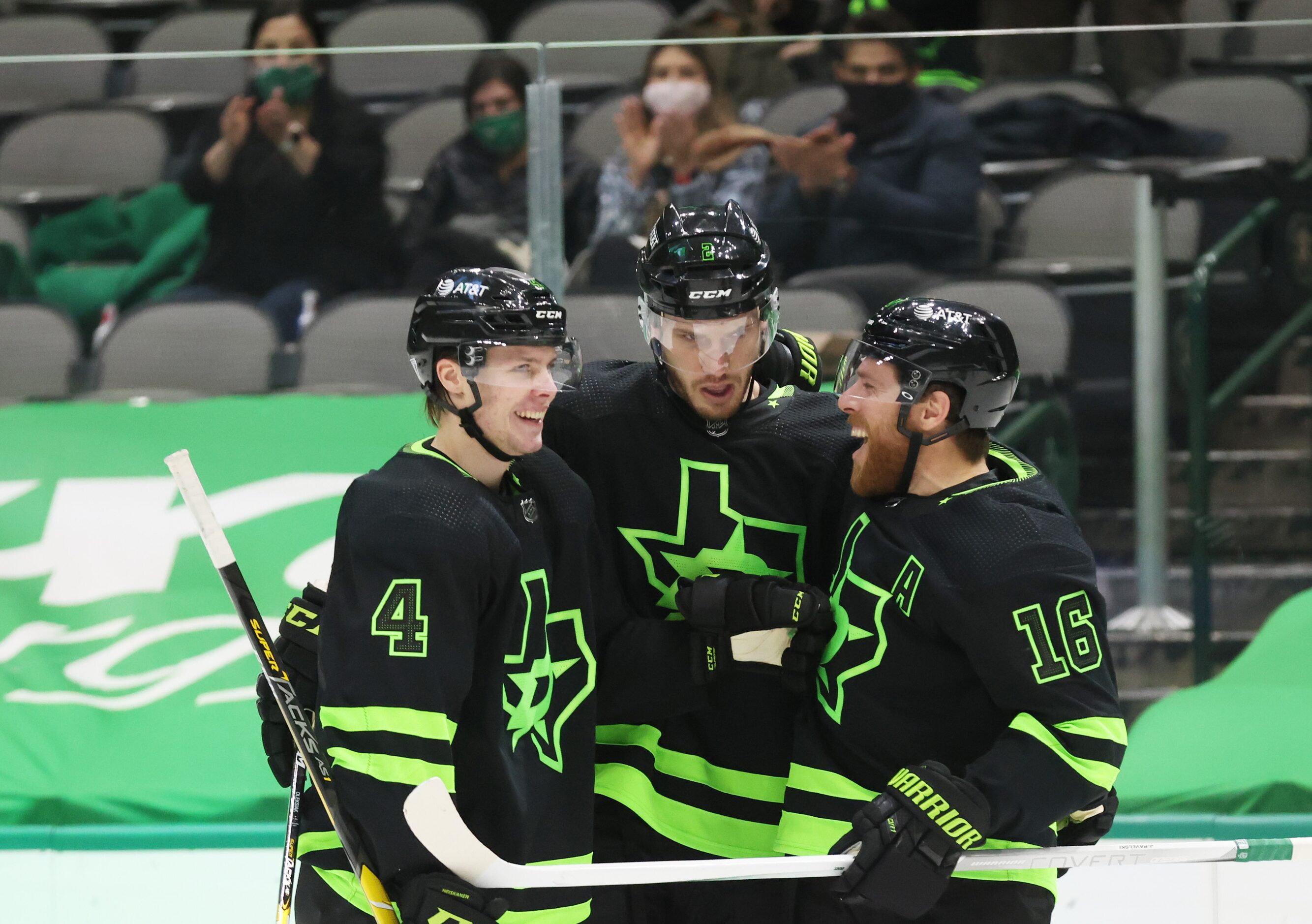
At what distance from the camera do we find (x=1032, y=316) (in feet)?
9.20

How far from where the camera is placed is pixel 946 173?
111 inches

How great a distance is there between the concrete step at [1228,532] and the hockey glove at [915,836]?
1.33 metres

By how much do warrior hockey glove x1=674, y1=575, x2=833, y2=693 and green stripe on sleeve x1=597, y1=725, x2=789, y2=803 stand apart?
0.50 ft

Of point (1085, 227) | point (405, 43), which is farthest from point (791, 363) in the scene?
point (405, 43)

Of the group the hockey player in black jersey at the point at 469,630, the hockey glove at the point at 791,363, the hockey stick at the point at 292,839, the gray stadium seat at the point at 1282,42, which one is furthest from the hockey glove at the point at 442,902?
the gray stadium seat at the point at 1282,42

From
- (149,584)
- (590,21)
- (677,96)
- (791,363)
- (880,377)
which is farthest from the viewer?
(590,21)

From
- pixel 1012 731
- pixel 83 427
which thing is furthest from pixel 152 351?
pixel 1012 731

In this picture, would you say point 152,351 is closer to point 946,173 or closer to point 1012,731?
point 946,173

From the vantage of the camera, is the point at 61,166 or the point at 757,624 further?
the point at 61,166

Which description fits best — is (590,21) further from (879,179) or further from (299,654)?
(299,654)

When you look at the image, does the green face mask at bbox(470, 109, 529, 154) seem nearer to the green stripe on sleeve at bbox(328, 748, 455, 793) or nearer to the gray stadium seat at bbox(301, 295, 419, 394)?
the gray stadium seat at bbox(301, 295, 419, 394)

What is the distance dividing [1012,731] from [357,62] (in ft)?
6.46

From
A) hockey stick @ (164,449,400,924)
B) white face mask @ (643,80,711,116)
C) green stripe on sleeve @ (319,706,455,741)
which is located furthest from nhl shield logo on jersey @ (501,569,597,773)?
white face mask @ (643,80,711,116)

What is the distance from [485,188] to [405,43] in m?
1.32
